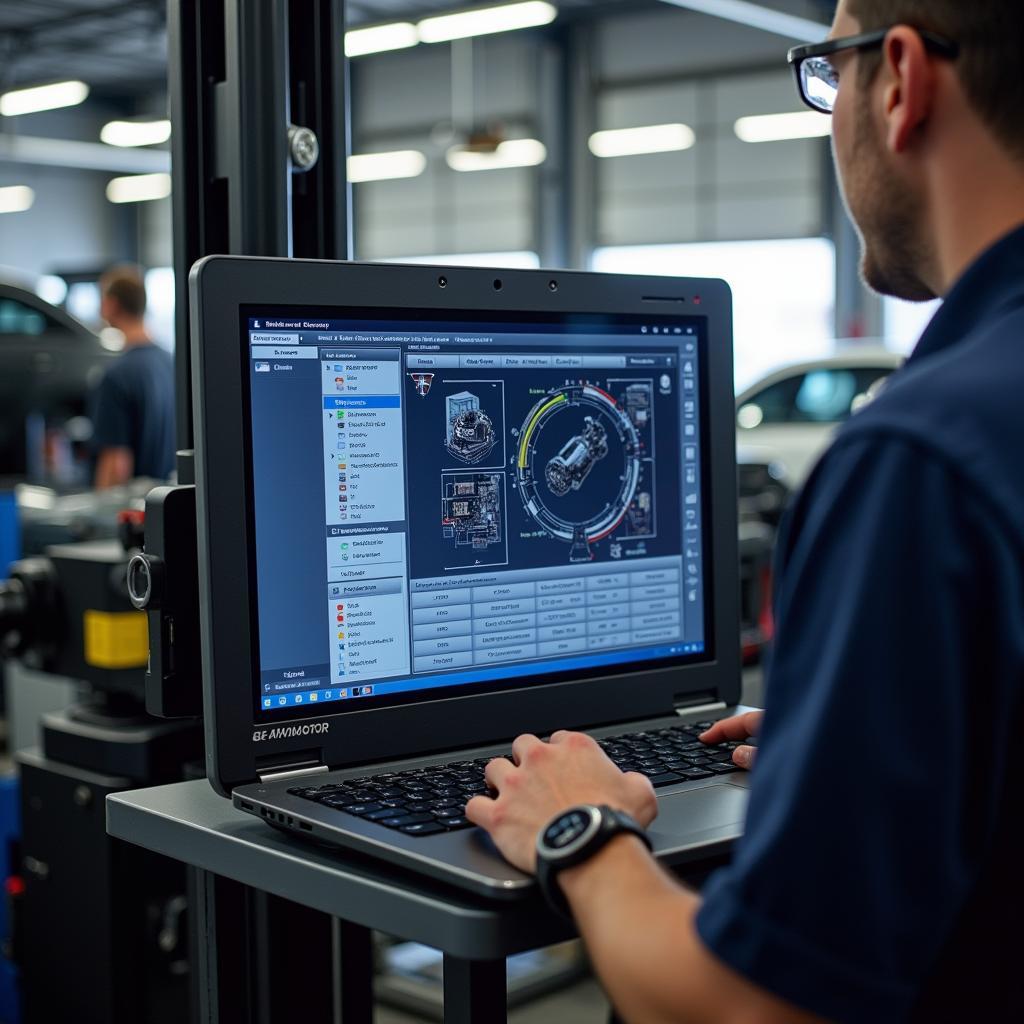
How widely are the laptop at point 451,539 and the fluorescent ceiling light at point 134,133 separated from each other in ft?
42.0

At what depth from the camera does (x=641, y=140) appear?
480 inches

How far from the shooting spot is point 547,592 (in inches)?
51.3

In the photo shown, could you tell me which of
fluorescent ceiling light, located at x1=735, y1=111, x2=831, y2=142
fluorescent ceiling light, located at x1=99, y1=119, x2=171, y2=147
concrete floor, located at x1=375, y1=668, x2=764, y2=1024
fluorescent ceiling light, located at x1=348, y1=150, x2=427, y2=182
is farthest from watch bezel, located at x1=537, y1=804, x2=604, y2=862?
fluorescent ceiling light, located at x1=99, y1=119, x2=171, y2=147

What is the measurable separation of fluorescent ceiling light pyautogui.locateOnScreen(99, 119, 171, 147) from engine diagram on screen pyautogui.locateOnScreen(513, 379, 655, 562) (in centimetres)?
1279

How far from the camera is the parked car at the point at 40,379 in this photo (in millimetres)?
4320

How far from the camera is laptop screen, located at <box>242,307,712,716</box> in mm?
1156

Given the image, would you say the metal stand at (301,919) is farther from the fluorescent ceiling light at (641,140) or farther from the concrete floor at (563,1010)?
the fluorescent ceiling light at (641,140)

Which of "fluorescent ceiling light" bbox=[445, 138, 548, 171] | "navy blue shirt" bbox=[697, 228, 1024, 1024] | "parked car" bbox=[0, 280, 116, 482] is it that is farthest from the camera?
"fluorescent ceiling light" bbox=[445, 138, 548, 171]

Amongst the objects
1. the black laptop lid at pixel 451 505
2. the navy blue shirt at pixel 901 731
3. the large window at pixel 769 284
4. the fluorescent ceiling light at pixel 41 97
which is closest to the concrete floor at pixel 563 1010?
the black laptop lid at pixel 451 505

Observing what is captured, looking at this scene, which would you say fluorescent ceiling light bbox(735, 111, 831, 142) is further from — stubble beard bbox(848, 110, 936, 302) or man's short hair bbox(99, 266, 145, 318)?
stubble beard bbox(848, 110, 936, 302)

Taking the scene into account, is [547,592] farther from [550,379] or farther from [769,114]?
[769,114]

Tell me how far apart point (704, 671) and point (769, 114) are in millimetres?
10947

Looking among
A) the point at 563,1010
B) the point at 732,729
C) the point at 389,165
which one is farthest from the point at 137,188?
the point at 732,729

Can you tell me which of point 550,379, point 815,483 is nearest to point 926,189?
point 815,483
